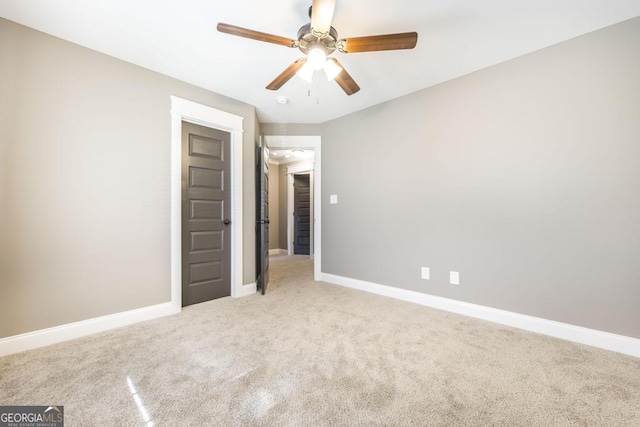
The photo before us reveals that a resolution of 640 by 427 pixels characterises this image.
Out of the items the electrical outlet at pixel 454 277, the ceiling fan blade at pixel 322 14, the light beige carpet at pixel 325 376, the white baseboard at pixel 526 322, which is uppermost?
the ceiling fan blade at pixel 322 14

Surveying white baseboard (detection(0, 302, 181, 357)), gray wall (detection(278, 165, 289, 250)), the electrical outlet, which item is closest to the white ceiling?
the electrical outlet

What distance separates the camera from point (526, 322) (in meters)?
2.28

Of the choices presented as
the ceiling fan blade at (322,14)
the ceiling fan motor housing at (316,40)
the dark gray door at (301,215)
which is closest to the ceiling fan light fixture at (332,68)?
the ceiling fan motor housing at (316,40)

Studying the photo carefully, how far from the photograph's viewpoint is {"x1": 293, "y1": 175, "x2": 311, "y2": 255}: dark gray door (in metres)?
6.80

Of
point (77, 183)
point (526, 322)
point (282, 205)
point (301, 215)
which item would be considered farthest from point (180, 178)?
point (282, 205)

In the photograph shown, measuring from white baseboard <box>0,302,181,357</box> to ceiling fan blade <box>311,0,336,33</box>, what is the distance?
9.27 ft

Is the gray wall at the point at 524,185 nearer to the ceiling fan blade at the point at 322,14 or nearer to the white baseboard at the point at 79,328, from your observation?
the ceiling fan blade at the point at 322,14

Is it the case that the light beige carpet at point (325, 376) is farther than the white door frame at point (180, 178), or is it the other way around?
the white door frame at point (180, 178)

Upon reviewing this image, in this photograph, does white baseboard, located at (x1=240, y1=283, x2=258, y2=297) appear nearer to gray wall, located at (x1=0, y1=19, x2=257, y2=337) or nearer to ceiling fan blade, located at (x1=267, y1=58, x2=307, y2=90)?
gray wall, located at (x1=0, y1=19, x2=257, y2=337)

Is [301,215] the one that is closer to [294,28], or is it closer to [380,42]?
[294,28]

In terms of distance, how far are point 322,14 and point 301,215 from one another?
5478mm

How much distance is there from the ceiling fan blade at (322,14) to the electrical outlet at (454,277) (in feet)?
8.32

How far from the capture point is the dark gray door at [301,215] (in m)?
6.80

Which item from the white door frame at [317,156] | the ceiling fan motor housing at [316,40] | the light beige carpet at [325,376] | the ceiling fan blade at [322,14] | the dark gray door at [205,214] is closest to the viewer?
the light beige carpet at [325,376]
